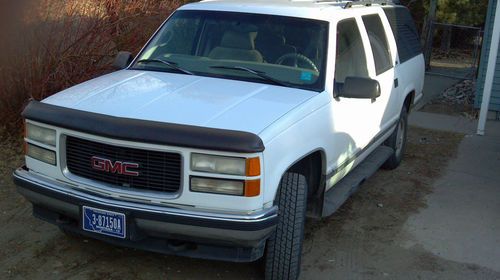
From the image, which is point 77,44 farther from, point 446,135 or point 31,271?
point 446,135

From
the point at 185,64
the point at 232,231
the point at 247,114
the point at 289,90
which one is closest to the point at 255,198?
the point at 232,231

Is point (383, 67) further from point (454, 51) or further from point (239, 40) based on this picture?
point (454, 51)

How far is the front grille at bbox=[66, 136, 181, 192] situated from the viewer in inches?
140

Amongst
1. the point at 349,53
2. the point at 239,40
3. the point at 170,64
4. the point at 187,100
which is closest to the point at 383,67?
the point at 349,53

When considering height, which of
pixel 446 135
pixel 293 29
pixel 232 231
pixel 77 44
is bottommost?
pixel 446 135

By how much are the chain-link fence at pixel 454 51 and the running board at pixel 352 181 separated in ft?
27.5

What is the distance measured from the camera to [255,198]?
3.47 meters

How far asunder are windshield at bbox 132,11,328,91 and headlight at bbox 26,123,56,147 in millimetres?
1187

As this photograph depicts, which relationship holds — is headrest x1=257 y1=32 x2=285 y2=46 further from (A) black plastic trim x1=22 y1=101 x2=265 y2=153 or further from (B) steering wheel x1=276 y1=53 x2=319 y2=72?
(A) black plastic trim x1=22 y1=101 x2=265 y2=153

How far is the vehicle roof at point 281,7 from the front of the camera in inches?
192

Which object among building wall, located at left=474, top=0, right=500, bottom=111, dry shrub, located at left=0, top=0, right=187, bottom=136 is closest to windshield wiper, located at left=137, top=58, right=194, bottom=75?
dry shrub, located at left=0, top=0, right=187, bottom=136

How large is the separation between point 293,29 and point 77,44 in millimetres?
3171

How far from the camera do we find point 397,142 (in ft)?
22.3

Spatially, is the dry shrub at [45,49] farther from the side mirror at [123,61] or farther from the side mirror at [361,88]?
the side mirror at [361,88]
